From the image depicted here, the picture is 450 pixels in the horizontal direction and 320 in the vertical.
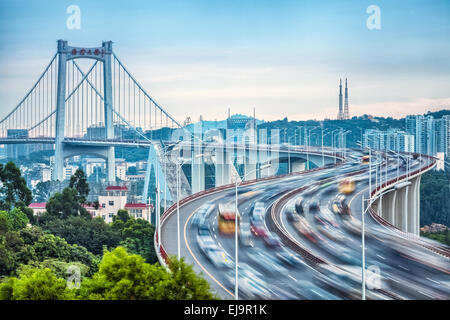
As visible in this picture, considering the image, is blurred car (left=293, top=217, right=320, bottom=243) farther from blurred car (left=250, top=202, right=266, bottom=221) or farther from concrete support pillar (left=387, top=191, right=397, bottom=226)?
concrete support pillar (left=387, top=191, right=397, bottom=226)

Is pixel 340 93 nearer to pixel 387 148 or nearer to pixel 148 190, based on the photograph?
pixel 148 190

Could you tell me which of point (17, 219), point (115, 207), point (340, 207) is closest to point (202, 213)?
point (340, 207)

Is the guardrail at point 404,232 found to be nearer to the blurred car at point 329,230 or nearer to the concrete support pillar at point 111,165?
the blurred car at point 329,230

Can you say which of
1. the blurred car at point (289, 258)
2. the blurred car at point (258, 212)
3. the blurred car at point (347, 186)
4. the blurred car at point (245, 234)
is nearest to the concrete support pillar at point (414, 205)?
the blurred car at point (347, 186)

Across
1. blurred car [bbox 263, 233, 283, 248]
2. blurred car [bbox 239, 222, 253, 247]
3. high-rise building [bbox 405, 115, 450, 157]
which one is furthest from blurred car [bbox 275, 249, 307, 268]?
high-rise building [bbox 405, 115, 450, 157]

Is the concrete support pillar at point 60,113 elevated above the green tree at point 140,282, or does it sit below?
above
